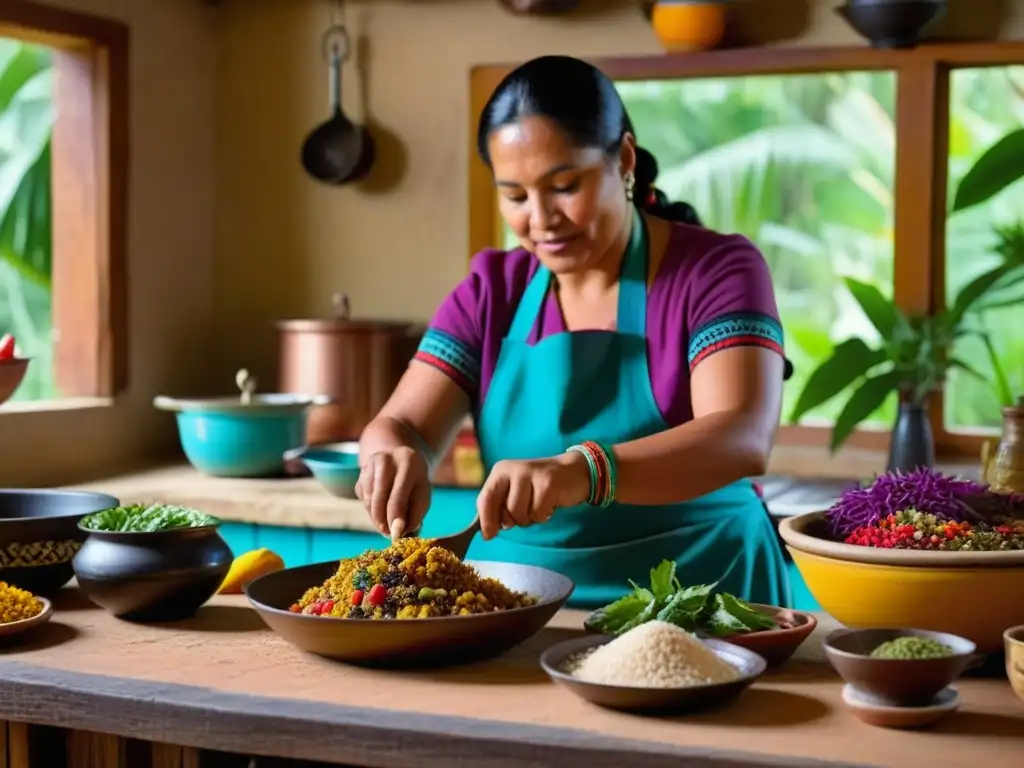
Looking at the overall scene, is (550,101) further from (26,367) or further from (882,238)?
(882,238)

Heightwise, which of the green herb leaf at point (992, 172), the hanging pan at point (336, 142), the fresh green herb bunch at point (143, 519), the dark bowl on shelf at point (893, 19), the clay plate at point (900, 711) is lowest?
the clay plate at point (900, 711)

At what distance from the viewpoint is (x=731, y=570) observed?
7.61 ft

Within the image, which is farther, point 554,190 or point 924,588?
point 554,190

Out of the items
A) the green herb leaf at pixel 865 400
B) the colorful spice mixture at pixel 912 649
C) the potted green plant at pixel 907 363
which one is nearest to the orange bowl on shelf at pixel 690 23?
the potted green plant at pixel 907 363

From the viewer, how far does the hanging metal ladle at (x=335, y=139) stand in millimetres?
4059

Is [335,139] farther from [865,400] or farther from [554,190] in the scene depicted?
[554,190]

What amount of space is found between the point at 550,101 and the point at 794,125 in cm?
205

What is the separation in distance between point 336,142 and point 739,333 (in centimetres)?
224

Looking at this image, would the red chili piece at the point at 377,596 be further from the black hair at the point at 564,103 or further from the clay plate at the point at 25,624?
the black hair at the point at 564,103

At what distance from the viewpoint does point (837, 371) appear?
3.49 metres

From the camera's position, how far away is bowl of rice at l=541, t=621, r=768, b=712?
4.66 feet

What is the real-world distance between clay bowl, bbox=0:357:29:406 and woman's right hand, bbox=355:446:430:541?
127cm

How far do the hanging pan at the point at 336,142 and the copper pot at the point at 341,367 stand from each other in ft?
1.45

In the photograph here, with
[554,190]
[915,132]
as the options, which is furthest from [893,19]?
→ [554,190]
